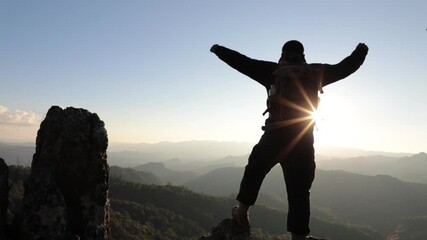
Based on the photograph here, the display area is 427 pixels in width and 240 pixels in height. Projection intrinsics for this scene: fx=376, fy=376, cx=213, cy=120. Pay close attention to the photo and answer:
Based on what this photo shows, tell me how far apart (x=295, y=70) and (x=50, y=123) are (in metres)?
4.77

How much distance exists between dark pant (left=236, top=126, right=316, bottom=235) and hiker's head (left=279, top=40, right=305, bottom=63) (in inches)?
47.5

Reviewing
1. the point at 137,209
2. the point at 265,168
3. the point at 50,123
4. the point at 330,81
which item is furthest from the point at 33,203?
the point at 137,209

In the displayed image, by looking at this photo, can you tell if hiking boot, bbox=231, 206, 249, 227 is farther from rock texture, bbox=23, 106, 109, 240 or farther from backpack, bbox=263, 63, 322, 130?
rock texture, bbox=23, 106, 109, 240

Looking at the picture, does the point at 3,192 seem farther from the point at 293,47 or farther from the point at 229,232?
the point at 293,47

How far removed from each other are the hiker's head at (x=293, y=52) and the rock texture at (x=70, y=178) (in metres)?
3.88

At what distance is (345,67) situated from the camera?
7.26 m

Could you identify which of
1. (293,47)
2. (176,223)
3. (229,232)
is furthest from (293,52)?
(176,223)

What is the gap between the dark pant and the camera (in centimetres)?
653

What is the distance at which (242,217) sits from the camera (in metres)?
7.32

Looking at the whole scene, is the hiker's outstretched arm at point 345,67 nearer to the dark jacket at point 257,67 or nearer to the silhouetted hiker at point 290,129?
the dark jacket at point 257,67

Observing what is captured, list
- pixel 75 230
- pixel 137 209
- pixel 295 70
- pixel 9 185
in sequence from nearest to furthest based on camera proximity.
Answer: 1. pixel 295 70
2. pixel 75 230
3. pixel 9 185
4. pixel 137 209

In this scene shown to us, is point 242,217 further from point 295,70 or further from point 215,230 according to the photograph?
point 295,70

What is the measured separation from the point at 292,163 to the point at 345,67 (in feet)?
7.25

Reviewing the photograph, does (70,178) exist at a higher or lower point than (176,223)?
higher
